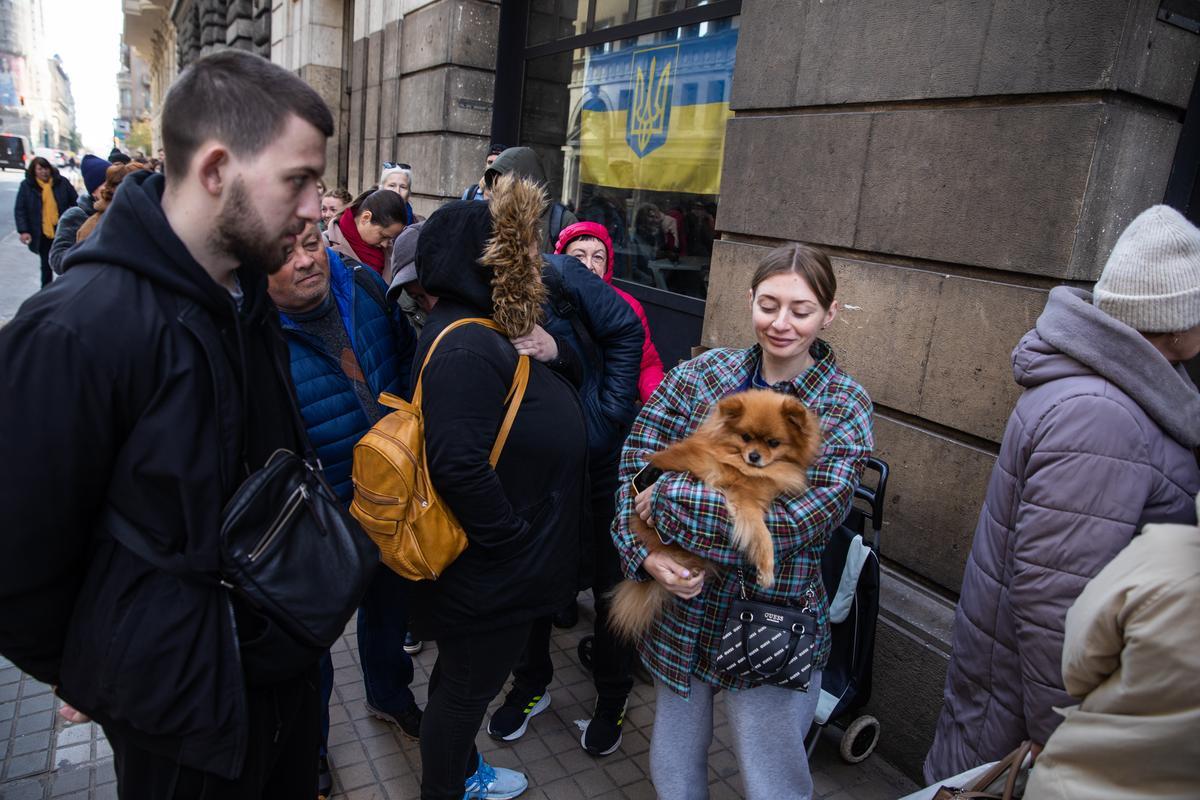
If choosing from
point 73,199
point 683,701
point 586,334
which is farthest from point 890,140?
point 73,199

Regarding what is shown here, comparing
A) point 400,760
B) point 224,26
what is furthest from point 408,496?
point 224,26

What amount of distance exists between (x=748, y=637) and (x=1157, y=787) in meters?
1.03

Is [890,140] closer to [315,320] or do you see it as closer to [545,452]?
[545,452]

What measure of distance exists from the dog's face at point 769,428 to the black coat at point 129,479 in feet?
4.48

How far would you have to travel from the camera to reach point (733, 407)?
228 centimetres

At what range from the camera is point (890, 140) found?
3529 millimetres

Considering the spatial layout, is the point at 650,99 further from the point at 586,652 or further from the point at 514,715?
the point at 514,715

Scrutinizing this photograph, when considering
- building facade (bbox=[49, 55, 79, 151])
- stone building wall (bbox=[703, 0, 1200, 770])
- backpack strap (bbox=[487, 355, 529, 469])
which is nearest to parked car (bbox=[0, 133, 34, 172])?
stone building wall (bbox=[703, 0, 1200, 770])

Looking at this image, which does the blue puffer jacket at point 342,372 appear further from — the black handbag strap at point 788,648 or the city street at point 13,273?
the city street at point 13,273

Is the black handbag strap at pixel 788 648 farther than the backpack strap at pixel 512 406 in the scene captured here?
No

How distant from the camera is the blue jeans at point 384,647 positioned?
10.4ft

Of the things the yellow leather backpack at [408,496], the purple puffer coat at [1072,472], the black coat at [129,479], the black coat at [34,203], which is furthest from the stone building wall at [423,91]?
the purple puffer coat at [1072,472]

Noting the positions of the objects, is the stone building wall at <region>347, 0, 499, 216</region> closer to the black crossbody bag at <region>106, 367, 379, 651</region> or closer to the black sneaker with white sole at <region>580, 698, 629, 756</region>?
the black sneaker with white sole at <region>580, 698, 629, 756</region>

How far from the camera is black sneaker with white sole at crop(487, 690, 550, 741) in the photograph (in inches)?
136
